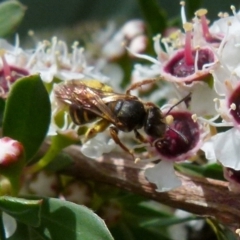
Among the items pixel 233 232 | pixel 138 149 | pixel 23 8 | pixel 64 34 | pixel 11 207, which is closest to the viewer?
pixel 11 207

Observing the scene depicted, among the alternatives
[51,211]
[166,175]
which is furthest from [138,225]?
[51,211]

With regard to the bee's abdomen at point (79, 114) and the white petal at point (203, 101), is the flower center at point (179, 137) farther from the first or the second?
the bee's abdomen at point (79, 114)

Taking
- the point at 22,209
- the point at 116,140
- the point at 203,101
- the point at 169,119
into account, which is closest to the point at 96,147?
the point at 116,140

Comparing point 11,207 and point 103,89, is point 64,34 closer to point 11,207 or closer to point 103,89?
point 103,89

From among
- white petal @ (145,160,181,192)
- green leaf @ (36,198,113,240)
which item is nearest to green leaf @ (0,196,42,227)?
green leaf @ (36,198,113,240)

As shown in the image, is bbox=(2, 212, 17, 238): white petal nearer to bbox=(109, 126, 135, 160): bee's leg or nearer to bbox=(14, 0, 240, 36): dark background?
bbox=(109, 126, 135, 160): bee's leg

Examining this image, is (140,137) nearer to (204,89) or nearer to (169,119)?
(169,119)
